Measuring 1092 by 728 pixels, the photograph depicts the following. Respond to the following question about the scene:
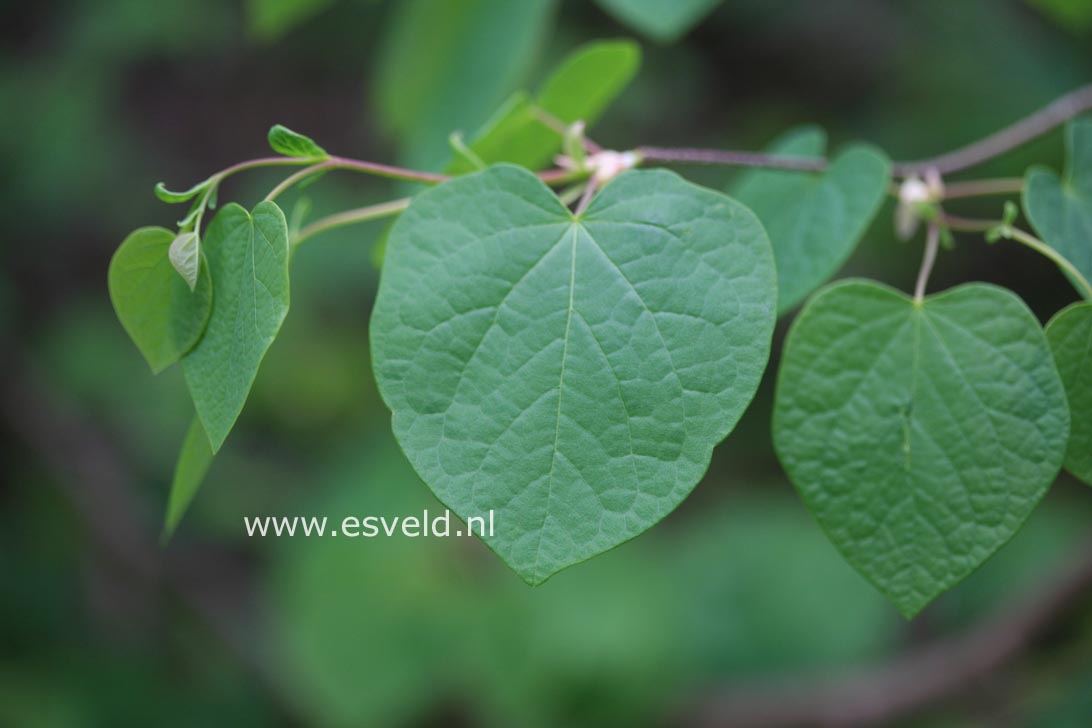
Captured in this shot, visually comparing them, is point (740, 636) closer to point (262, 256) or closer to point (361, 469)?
point (361, 469)

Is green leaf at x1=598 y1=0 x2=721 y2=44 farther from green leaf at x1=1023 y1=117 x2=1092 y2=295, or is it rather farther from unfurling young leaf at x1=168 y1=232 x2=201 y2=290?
unfurling young leaf at x1=168 y1=232 x2=201 y2=290

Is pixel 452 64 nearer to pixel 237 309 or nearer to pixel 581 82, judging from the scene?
pixel 581 82

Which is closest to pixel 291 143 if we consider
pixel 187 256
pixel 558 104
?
pixel 187 256

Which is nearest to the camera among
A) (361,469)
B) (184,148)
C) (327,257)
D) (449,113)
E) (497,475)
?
(497,475)

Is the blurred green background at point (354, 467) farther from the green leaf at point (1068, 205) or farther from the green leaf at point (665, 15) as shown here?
the green leaf at point (665, 15)

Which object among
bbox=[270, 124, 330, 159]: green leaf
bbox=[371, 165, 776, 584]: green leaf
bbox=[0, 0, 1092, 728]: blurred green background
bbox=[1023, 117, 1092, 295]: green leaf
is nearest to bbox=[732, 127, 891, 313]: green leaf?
bbox=[1023, 117, 1092, 295]: green leaf

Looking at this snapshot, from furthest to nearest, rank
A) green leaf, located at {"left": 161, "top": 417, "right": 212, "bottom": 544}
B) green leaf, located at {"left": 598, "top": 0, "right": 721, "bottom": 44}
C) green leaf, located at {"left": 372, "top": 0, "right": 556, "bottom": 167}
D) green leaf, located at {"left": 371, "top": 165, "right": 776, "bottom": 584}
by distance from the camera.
Result: green leaf, located at {"left": 372, "top": 0, "right": 556, "bottom": 167} < green leaf, located at {"left": 598, "top": 0, "right": 721, "bottom": 44} < green leaf, located at {"left": 161, "top": 417, "right": 212, "bottom": 544} < green leaf, located at {"left": 371, "top": 165, "right": 776, "bottom": 584}

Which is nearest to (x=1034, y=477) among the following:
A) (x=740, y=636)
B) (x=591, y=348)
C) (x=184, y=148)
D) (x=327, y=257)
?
(x=591, y=348)
